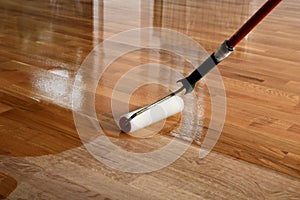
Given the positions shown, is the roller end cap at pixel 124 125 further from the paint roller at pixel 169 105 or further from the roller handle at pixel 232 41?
the roller handle at pixel 232 41

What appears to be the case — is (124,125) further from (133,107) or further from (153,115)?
(133,107)

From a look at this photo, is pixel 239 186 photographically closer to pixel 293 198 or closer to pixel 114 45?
pixel 293 198

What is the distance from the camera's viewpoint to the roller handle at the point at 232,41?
1.19 meters

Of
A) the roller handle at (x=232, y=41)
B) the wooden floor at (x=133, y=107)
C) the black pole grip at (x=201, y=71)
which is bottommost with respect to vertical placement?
the wooden floor at (x=133, y=107)

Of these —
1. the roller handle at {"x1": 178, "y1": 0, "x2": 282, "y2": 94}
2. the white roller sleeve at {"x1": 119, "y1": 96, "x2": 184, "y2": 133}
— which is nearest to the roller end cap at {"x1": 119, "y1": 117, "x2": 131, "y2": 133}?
the white roller sleeve at {"x1": 119, "y1": 96, "x2": 184, "y2": 133}

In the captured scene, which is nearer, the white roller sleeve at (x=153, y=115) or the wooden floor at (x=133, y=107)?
the wooden floor at (x=133, y=107)

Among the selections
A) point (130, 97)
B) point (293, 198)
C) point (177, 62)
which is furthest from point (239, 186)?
point (177, 62)

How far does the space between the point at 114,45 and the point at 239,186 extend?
1512 millimetres

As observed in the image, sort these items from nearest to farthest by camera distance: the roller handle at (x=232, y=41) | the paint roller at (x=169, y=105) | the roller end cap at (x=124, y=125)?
the roller handle at (x=232, y=41), the paint roller at (x=169, y=105), the roller end cap at (x=124, y=125)

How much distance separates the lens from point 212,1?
4.32m

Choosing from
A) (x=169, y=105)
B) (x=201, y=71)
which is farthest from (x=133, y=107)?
(x=201, y=71)

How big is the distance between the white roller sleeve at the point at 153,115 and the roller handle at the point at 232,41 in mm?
265

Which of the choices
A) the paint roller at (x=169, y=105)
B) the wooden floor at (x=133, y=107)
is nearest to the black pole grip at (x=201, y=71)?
the paint roller at (x=169, y=105)

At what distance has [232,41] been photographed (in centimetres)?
130
